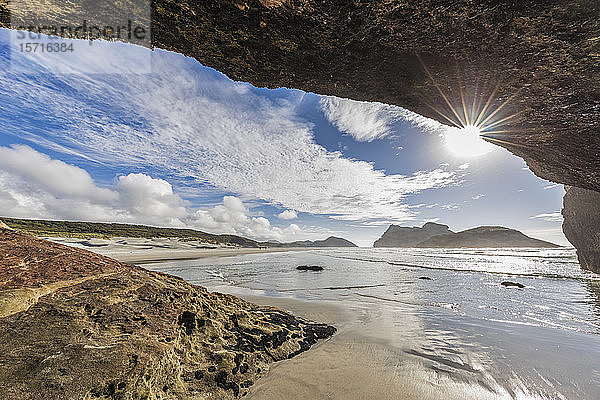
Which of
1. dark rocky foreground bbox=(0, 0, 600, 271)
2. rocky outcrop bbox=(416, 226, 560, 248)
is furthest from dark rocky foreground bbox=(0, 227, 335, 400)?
rocky outcrop bbox=(416, 226, 560, 248)

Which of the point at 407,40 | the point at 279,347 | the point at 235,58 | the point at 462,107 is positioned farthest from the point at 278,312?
the point at 462,107

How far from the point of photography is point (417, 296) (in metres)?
8.96

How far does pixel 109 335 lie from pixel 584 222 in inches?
872

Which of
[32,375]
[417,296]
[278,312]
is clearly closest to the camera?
[32,375]

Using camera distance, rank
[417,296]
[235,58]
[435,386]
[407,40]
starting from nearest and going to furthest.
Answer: [435,386] → [407,40] → [235,58] → [417,296]

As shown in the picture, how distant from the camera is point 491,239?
11438 centimetres

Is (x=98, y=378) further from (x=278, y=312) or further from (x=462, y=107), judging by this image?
(x=462, y=107)

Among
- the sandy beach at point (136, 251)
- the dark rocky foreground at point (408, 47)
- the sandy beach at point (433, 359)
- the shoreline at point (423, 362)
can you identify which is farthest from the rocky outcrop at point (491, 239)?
the dark rocky foreground at point (408, 47)

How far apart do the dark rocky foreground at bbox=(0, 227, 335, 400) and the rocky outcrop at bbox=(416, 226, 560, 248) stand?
13049cm

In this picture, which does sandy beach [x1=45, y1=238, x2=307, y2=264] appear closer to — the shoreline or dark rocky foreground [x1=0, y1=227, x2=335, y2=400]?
dark rocky foreground [x1=0, y1=227, x2=335, y2=400]

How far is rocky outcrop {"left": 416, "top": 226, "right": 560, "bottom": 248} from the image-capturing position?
110 meters

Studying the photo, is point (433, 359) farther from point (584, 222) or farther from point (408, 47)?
point (584, 222)

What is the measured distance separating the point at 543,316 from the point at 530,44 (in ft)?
23.6

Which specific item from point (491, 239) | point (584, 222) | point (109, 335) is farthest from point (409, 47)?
point (491, 239)
